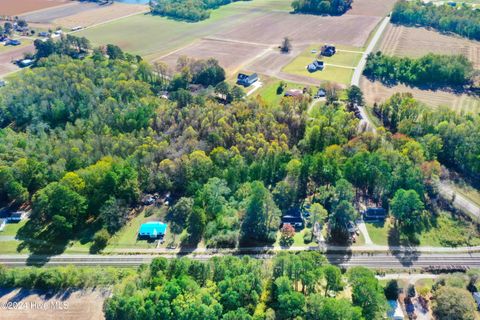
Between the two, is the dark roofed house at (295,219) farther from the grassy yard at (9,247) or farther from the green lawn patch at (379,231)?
the grassy yard at (9,247)

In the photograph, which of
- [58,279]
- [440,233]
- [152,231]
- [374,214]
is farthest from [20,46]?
[440,233]

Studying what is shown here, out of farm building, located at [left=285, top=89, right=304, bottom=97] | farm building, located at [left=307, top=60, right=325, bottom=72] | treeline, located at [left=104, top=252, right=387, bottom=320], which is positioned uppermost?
farm building, located at [left=307, top=60, right=325, bottom=72]

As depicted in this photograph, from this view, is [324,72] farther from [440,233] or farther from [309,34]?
[440,233]

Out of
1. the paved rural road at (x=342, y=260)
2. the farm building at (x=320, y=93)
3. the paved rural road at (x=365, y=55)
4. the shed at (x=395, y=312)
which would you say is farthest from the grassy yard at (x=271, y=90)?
the shed at (x=395, y=312)

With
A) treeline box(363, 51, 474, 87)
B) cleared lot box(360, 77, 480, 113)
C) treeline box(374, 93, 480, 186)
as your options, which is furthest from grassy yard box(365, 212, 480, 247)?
treeline box(363, 51, 474, 87)

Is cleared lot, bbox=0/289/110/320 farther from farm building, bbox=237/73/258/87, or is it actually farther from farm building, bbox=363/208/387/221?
farm building, bbox=237/73/258/87

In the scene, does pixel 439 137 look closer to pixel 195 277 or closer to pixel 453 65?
pixel 453 65
